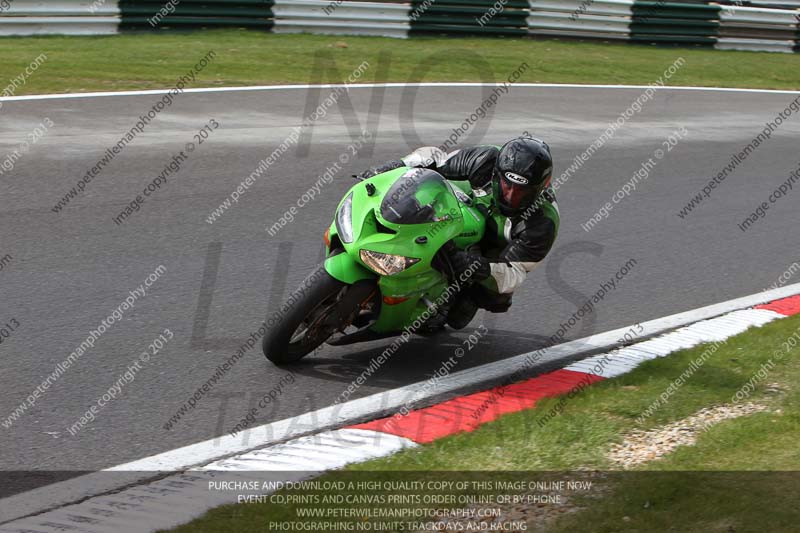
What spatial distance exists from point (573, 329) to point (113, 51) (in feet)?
36.3

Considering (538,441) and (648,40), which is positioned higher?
(538,441)

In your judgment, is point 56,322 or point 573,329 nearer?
point 56,322

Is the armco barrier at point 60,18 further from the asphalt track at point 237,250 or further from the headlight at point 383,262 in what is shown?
the headlight at point 383,262

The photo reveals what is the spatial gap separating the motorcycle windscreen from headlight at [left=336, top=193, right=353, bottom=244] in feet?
0.74

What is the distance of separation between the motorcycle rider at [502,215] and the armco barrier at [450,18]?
11.8 metres

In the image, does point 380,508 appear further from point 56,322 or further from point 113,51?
point 113,51

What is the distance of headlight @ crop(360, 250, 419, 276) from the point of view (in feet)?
18.6

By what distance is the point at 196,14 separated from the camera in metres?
18.0

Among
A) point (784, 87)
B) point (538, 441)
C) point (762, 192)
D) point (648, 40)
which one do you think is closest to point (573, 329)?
point (538, 441)

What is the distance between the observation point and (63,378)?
5.60m

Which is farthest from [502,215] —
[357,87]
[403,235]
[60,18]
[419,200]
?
[60,18]

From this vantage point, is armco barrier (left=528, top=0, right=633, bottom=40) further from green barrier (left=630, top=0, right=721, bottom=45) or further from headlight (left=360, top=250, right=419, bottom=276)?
headlight (left=360, top=250, right=419, bottom=276)

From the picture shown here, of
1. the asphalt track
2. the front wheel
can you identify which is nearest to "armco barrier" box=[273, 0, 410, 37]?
the asphalt track

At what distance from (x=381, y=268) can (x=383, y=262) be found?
1.4 inches
